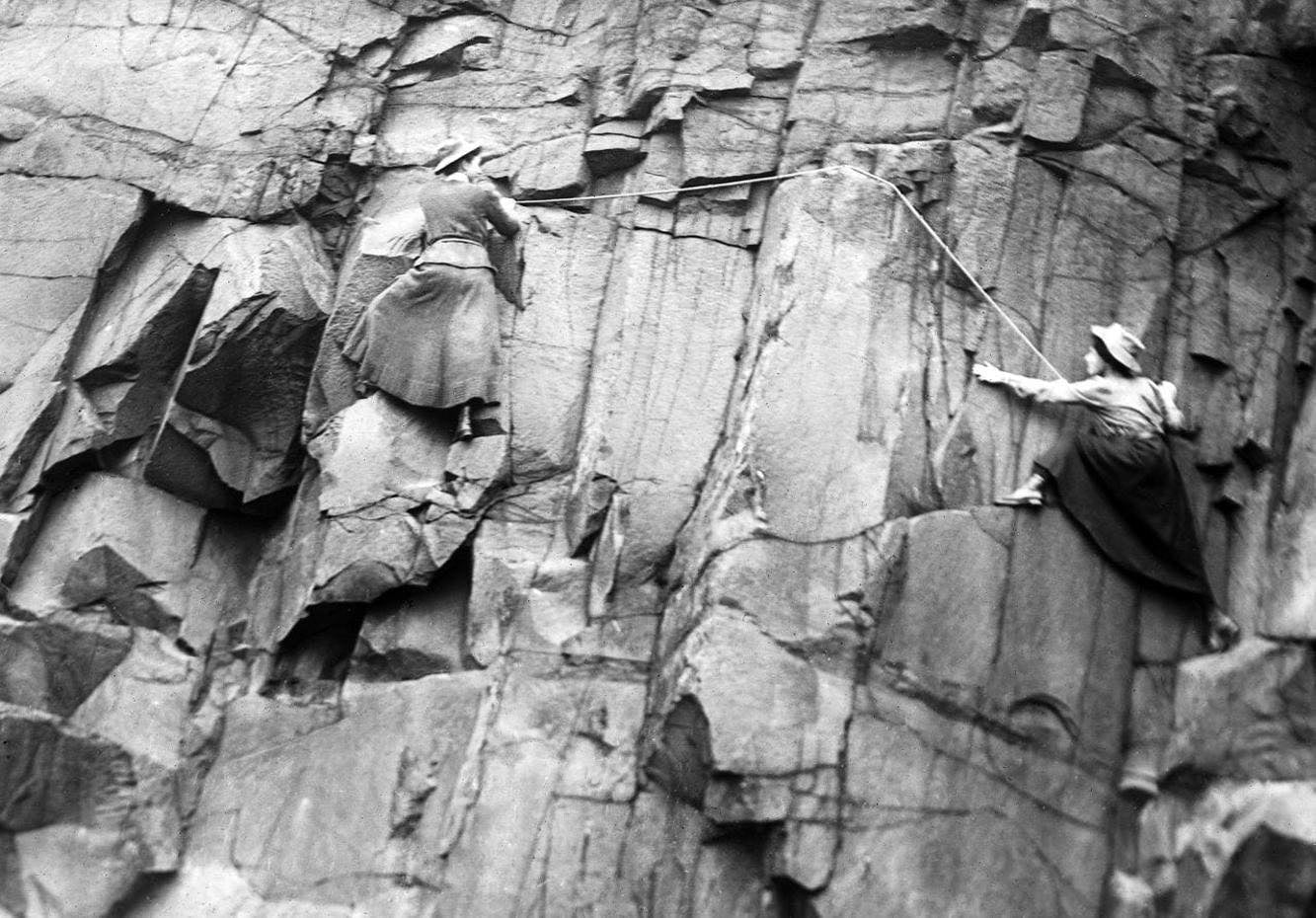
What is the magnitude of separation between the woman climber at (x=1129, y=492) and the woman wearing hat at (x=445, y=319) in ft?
12.2

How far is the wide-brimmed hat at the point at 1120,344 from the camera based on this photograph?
478 inches

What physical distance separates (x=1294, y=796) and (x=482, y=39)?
857cm

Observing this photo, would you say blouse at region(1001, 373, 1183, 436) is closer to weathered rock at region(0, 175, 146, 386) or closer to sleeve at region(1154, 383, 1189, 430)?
sleeve at region(1154, 383, 1189, 430)

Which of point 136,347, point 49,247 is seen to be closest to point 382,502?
point 136,347

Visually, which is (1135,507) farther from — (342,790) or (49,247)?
(49,247)

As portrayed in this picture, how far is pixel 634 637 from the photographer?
12.1 metres

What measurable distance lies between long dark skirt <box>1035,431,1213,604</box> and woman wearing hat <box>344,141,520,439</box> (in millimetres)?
3928

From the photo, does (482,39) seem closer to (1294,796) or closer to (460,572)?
(460,572)

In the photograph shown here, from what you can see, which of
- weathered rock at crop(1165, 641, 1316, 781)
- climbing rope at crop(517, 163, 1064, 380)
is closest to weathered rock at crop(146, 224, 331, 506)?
climbing rope at crop(517, 163, 1064, 380)

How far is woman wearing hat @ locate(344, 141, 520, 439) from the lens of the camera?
13023 millimetres

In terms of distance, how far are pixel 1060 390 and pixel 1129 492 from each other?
84 cm

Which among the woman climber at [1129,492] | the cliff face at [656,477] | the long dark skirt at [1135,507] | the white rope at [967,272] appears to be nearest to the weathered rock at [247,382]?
the cliff face at [656,477]

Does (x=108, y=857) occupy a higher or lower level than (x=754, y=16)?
lower

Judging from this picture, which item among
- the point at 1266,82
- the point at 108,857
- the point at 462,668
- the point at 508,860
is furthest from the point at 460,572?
the point at 1266,82
